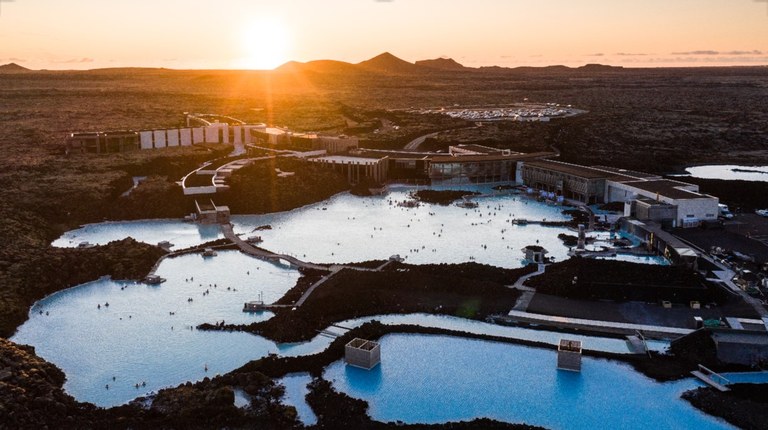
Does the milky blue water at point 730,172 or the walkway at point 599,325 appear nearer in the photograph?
the walkway at point 599,325

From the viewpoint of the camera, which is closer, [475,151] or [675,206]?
[675,206]

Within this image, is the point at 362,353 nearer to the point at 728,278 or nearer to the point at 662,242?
the point at 728,278

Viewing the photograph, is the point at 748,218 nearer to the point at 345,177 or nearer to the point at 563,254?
the point at 563,254

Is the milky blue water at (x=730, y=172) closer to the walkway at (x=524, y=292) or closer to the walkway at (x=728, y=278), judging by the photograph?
the walkway at (x=728, y=278)

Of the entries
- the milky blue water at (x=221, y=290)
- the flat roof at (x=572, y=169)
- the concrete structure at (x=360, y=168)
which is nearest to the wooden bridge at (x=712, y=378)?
the milky blue water at (x=221, y=290)

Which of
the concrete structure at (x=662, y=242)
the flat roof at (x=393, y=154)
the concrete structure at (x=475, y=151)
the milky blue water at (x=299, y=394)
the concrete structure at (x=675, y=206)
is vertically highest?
the concrete structure at (x=475, y=151)

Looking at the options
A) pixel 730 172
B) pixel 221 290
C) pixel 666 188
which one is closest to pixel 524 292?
pixel 221 290

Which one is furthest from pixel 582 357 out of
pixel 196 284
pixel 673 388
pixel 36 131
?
pixel 36 131

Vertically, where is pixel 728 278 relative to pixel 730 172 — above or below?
below

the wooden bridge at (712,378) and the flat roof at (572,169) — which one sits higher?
the flat roof at (572,169)
